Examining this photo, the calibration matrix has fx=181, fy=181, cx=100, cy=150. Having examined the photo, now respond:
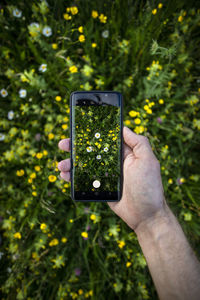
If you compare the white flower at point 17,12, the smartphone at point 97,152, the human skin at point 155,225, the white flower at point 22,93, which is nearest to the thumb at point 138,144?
the human skin at point 155,225

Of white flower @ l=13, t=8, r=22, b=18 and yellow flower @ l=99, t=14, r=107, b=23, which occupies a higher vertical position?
white flower @ l=13, t=8, r=22, b=18

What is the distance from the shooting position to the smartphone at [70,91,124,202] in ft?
3.94

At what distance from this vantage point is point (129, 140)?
4.40 feet

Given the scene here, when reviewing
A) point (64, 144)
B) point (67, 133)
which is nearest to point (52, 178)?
point (64, 144)

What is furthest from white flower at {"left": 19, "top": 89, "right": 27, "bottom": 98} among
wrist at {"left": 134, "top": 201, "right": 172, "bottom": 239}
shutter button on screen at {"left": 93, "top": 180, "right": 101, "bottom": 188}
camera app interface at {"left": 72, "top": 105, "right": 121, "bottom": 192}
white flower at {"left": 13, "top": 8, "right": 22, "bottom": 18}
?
wrist at {"left": 134, "top": 201, "right": 172, "bottom": 239}

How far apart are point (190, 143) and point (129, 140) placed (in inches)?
34.9

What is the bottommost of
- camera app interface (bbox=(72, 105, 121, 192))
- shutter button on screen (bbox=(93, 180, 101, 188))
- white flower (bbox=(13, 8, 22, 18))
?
shutter button on screen (bbox=(93, 180, 101, 188))

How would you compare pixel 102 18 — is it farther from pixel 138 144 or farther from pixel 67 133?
pixel 138 144

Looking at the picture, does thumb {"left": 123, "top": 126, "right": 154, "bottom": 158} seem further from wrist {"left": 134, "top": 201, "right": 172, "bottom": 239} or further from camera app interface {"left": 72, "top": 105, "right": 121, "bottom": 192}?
wrist {"left": 134, "top": 201, "right": 172, "bottom": 239}

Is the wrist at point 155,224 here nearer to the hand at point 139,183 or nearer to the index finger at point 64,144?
the hand at point 139,183

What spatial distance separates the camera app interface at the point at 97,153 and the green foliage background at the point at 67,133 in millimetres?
314

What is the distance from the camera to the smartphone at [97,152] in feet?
3.94

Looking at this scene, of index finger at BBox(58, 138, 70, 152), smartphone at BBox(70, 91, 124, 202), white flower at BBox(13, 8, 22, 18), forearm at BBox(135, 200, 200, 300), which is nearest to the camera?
forearm at BBox(135, 200, 200, 300)

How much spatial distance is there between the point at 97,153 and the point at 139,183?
35 centimetres
